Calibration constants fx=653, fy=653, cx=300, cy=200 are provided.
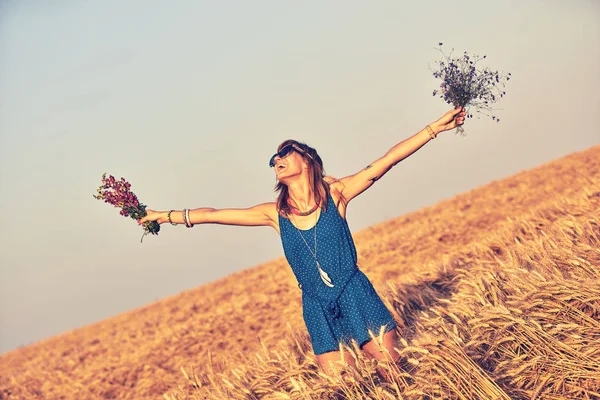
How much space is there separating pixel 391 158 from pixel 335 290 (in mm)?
1044

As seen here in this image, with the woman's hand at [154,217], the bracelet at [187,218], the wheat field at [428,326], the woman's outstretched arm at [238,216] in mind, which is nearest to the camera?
the wheat field at [428,326]

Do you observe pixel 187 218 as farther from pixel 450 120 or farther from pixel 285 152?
pixel 450 120

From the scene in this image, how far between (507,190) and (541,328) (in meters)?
11.9

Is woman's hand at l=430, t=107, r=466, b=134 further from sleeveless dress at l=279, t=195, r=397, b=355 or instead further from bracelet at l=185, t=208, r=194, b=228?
bracelet at l=185, t=208, r=194, b=228

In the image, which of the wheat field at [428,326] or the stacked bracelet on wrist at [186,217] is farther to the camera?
the stacked bracelet on wrist at [186,217]

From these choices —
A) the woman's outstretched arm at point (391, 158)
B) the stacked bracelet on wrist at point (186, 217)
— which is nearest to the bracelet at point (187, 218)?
the stacked bracelet on wrist at point (186, 217)

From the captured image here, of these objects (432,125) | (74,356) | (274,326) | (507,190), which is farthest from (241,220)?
(507,190)

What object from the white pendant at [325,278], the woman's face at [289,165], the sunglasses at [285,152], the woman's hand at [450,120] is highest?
the sunglasses at [285,152]

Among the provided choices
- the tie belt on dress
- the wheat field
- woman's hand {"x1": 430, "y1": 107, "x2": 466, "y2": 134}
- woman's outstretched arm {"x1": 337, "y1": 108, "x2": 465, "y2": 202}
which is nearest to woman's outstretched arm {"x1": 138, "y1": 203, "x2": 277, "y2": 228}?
woman's outstretched arm {"x1": 337, "y1": 108, "x2": 465, "y2": 202}

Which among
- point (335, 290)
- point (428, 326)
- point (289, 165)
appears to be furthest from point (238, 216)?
point (428, 326)

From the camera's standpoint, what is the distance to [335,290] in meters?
4.78

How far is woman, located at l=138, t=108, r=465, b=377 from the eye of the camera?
4.72 meters

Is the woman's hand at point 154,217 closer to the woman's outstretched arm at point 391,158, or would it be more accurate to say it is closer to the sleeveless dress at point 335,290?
the sleeveless dress at point 335,290

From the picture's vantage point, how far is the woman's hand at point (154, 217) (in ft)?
17.2
